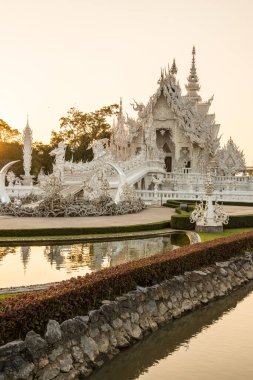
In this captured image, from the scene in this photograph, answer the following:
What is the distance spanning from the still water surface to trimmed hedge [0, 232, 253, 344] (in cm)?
112

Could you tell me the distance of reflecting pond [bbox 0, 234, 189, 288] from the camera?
12.9 m

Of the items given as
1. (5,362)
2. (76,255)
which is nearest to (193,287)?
(76,255)

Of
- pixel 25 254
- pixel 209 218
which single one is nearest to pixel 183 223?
pixel 209 218

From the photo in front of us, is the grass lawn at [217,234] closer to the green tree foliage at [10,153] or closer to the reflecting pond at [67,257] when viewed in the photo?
the reflecting pond at [67,257]

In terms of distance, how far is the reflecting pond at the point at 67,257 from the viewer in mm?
12914

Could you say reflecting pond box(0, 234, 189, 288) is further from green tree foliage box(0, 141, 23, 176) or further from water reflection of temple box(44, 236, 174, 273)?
green tree foliage box(0, 141, 23, 176)

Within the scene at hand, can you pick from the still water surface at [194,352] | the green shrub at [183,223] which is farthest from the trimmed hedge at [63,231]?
the still water surface at [194,352]

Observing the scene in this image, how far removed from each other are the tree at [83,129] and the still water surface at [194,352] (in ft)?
200

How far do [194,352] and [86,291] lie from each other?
248 centimetres

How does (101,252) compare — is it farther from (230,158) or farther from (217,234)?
(230,158)

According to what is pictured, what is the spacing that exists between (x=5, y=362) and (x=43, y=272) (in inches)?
246

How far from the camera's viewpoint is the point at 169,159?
58188mm

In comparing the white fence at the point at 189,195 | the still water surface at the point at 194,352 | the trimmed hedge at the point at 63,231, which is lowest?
the still water surface at the point at 194,352

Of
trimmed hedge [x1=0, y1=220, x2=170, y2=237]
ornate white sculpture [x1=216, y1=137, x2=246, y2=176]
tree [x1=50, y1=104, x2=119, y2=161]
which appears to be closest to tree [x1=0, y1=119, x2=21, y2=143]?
tree [x1=50, y1=104, x2=119, y2=161]
